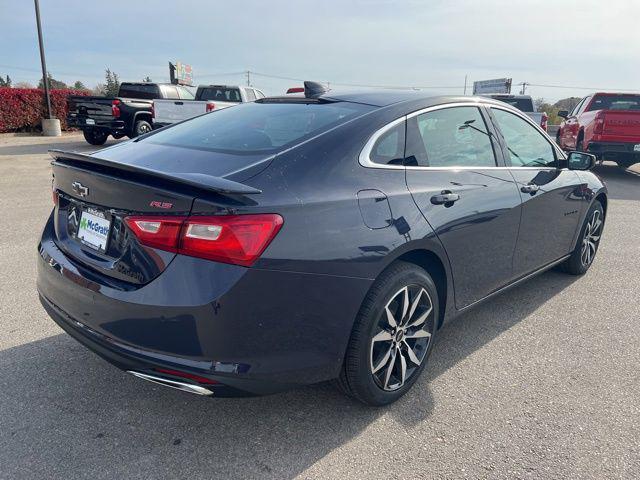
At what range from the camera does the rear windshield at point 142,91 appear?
1700cm

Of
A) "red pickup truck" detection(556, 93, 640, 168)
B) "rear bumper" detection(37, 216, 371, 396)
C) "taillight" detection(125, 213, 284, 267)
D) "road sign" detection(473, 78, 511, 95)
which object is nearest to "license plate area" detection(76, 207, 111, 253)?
"rear bumper" detection(37, 216, 371, 396)

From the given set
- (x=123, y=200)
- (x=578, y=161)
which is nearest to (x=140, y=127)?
(x=578, y=161)

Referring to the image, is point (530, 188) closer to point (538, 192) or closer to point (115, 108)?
point (538, 192)

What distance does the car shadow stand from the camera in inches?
87.4

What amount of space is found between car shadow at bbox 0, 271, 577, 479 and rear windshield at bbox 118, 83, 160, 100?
50.5 feet

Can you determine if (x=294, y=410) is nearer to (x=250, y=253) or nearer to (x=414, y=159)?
(x=250, y=253)

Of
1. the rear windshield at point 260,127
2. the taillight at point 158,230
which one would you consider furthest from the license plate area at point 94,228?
the rear windshield at point 260,127

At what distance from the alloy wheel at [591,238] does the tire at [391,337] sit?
2613 millimetres

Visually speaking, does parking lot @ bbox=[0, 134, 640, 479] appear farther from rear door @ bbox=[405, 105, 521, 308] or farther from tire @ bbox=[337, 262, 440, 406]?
rear door @ bbox=[405, 105, 521, 308]

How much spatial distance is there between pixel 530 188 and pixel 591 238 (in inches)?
67.8

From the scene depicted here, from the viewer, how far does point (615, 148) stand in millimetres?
11336

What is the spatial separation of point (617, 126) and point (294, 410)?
11.5 metres

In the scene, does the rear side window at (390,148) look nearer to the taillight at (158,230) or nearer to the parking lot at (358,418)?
the taillight at (158,230)

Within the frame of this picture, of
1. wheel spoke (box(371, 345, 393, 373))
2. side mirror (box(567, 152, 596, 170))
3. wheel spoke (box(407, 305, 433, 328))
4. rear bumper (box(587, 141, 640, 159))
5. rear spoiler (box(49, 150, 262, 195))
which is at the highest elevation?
rear spoiler (box(49, 150, 262, 195))
